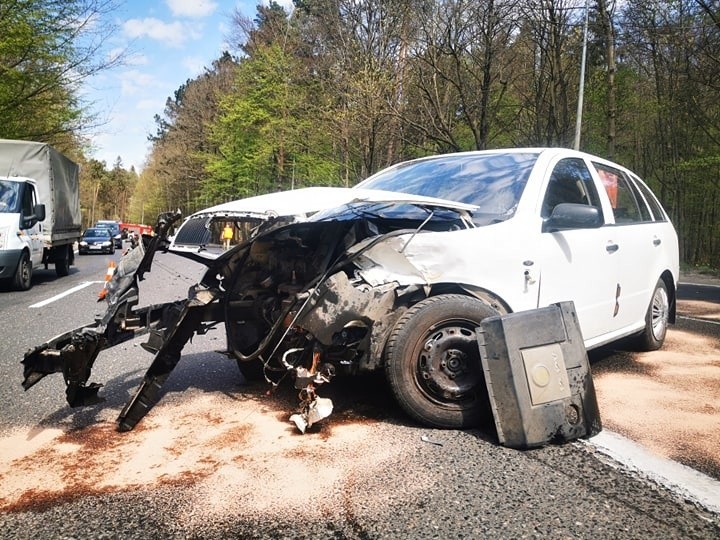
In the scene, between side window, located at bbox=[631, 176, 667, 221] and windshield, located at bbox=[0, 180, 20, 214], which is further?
windshield, located at bbox=[0, 180, 20, 214]

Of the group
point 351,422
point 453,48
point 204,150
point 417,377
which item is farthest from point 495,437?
point 204,150

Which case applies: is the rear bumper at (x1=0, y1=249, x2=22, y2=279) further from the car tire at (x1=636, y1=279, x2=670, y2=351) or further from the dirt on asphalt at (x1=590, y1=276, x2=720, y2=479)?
the car tire at (x1=636, y1=279, x2=670, y2=351)

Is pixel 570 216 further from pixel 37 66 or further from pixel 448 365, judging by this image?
pixel 37 66

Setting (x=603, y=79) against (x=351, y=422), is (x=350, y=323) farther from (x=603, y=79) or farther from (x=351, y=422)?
(x=603, y=79)

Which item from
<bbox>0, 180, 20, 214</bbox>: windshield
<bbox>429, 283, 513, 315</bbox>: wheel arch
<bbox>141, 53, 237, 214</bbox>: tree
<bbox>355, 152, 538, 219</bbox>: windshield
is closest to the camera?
<bbox>429, 283, 513, 315</bbox>: wheel arch

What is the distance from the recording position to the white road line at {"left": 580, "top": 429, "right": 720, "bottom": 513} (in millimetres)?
2366

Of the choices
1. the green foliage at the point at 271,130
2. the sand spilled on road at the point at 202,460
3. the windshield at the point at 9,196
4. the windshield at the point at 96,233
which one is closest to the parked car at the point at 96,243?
the windshield at the point at 96,233

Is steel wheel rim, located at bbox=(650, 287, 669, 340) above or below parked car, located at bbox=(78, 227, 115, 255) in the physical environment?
below

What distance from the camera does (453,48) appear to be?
50.9 ft

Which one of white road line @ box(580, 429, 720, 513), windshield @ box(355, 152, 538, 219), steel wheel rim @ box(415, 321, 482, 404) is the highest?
windshield @ box(355, 152, 538, 219)

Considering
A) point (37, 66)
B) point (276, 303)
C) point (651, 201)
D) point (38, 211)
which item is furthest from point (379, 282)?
point (37, 66)

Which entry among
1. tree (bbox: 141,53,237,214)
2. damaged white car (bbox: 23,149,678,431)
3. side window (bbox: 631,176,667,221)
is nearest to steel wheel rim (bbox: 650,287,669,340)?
side window (bbox: 631,176,667,221)

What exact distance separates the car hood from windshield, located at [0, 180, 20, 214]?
895cm

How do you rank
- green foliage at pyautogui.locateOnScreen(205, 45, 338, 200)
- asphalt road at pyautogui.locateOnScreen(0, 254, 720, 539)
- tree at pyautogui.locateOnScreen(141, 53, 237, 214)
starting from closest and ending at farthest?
asphalt road at pyautogui.locateOnScreen(0, 254, 720, 539) < green foliage at pyautogui.locateOnScreen(205, 45, 338, 200) < tree at pyautogui.locateOnScreen(141, 53, 237, 214)
